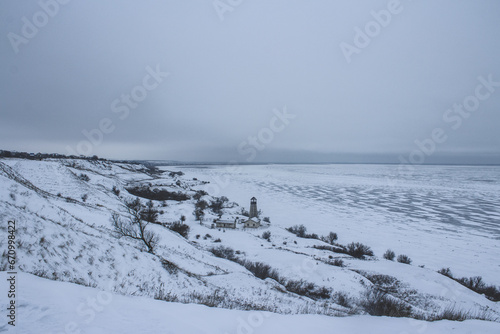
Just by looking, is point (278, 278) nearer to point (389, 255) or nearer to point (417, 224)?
point (389, 255)

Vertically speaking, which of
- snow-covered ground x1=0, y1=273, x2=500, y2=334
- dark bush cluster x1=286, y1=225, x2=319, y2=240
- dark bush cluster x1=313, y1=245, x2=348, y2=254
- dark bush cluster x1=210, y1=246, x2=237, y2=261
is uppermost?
snow-covered ground x1=0, y1=273, x2=500, y2=334

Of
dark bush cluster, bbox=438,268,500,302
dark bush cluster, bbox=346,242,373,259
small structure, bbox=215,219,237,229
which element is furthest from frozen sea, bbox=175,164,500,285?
small structure, bbox=215,219,237,229

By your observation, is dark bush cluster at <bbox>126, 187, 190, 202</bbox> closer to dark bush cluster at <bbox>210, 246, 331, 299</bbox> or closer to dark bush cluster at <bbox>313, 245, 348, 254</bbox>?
dark bush cluster at <bbox>210, 246, 331, 299</bbox>

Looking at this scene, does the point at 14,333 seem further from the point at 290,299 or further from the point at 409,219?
the point at 409,219

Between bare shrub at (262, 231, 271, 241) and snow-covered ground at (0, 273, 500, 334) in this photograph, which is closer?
snow-covered ground at (0, 273, 500, 334)

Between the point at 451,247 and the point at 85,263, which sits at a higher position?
the point at 85,263

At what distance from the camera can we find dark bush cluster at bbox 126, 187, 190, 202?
57.3 m

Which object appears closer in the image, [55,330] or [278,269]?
[55,330]

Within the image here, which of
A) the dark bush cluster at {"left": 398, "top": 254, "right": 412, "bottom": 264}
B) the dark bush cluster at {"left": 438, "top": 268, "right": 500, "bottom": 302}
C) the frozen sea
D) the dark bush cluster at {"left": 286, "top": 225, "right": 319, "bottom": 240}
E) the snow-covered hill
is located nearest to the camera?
the snow-covered hill

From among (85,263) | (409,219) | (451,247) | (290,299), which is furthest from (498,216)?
(85,263)

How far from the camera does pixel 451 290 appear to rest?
55.4 ft

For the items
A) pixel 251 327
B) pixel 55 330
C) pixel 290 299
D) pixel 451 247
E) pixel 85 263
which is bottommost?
pixel 451 247

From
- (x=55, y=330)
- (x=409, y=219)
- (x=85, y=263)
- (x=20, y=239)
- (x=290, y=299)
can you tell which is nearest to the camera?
(x=55, y=330)

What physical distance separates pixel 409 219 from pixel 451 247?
12417 millimetres
